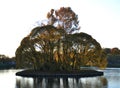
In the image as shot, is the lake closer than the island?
Yes

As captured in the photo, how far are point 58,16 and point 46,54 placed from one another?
17.3 meters

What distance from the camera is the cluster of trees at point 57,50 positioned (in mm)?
75188

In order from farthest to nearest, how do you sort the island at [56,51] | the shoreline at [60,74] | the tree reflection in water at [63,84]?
the island at [56,51] < the shoreline at [60,74] < the tree reflection in water at [63,84]

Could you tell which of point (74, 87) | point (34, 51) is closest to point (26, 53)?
point (34, 51)

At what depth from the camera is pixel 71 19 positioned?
291 ft

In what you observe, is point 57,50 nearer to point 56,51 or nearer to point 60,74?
point 56,51

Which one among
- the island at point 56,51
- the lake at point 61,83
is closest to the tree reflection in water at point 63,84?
the lake at point 61,83

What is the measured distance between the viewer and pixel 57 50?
76.3 metres

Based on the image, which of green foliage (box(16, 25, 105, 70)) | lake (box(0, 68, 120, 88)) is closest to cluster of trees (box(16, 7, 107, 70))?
green foliage (box(16, 25, 105, 70))

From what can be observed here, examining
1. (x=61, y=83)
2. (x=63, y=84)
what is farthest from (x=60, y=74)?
(x=63, y=84)

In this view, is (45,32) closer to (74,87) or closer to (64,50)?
(64,50)

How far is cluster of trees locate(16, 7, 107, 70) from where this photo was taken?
7519cm

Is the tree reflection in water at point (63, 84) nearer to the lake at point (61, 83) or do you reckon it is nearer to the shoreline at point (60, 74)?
the lake at point (61, 83)

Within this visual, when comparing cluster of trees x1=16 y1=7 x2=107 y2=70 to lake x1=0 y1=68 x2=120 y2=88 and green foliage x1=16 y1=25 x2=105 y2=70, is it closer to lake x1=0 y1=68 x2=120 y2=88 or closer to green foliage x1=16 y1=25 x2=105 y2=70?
green foliage x1=16 y1=25 x2=105 y2=70
